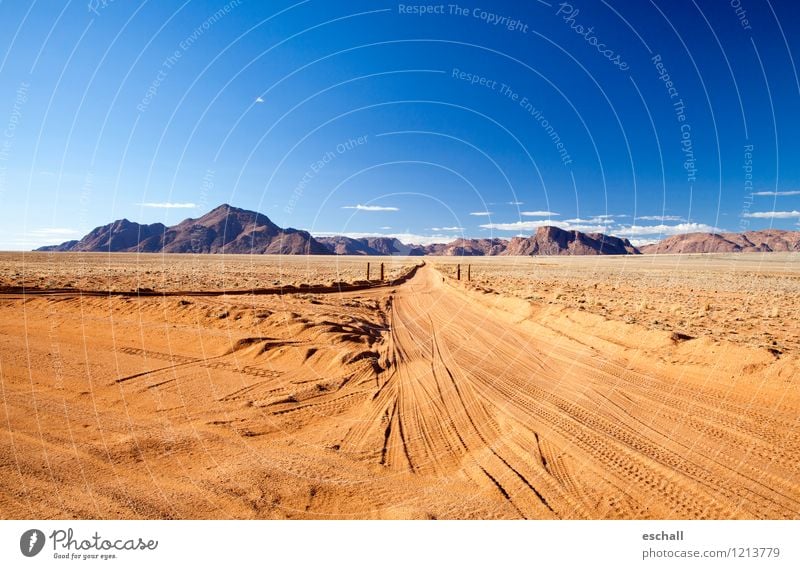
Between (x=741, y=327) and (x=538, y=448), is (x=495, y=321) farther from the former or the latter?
(x=538, y=448)

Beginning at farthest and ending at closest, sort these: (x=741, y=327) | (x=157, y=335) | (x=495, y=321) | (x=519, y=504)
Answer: (x=495, y=321), (x=741, y=327), (x=157, y=335), (x=519, y=504)

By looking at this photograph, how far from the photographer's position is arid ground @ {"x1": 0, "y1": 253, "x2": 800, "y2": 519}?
15.4 feet

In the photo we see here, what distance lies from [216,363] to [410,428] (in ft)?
18.9

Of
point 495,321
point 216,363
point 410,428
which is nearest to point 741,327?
point 495,321

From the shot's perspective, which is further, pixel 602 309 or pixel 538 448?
pixel 602 309

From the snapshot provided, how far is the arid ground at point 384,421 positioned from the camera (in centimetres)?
469

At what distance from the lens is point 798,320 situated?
16922 millimetres

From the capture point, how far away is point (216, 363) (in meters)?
9.98

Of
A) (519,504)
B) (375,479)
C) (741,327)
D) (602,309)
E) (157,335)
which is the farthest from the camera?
(602,309)

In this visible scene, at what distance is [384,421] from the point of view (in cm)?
698

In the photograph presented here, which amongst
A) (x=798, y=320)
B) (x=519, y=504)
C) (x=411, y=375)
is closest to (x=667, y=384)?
(x=411, y=375)

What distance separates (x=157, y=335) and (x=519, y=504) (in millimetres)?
11518

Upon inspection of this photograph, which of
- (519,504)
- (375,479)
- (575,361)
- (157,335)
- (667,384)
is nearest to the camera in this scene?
(519,504)
